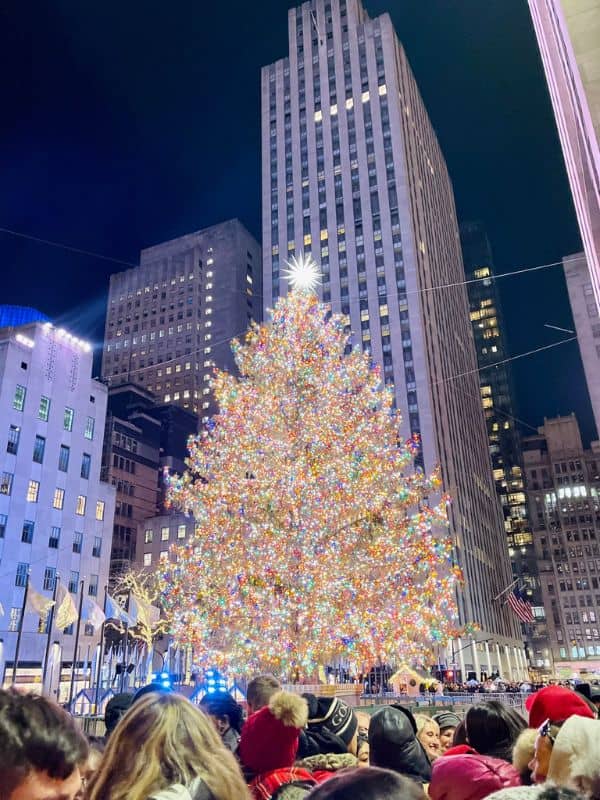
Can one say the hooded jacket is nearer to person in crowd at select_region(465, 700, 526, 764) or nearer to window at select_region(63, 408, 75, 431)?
person in crowd at select_region(465, 700, 526, 764)

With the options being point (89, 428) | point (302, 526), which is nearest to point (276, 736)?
point (302, 526)

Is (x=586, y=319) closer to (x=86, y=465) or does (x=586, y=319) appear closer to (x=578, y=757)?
(x=86, y=465)

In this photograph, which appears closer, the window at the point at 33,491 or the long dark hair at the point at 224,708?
the long dark hair at the point at 224,708

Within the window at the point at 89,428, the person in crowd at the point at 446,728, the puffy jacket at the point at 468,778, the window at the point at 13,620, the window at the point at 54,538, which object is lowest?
the person in crowd at the point at 446,728

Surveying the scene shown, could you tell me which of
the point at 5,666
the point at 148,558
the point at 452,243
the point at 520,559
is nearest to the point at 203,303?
the point at 452,243

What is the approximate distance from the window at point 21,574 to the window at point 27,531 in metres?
1.66

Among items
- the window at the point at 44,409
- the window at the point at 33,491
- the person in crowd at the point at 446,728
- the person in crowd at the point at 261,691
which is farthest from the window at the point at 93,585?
the person in crowd at the point at 261,691

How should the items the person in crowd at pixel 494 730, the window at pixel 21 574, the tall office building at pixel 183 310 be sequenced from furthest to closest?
the tall office building at pixel 183 310 → the window at pixel 21 574 → the person in crowd at pixel 494 730

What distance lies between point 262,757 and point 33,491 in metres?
46.8

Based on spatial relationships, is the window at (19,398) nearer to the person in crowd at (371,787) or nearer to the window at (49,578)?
→ the window at (49,578)

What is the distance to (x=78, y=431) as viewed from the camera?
52.8 metres

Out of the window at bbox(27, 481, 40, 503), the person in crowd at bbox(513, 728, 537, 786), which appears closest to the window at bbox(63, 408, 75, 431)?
the window at bbox(27, 481, 40, 503)

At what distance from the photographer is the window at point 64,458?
165 feet

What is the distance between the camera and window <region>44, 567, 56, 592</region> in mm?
46188
